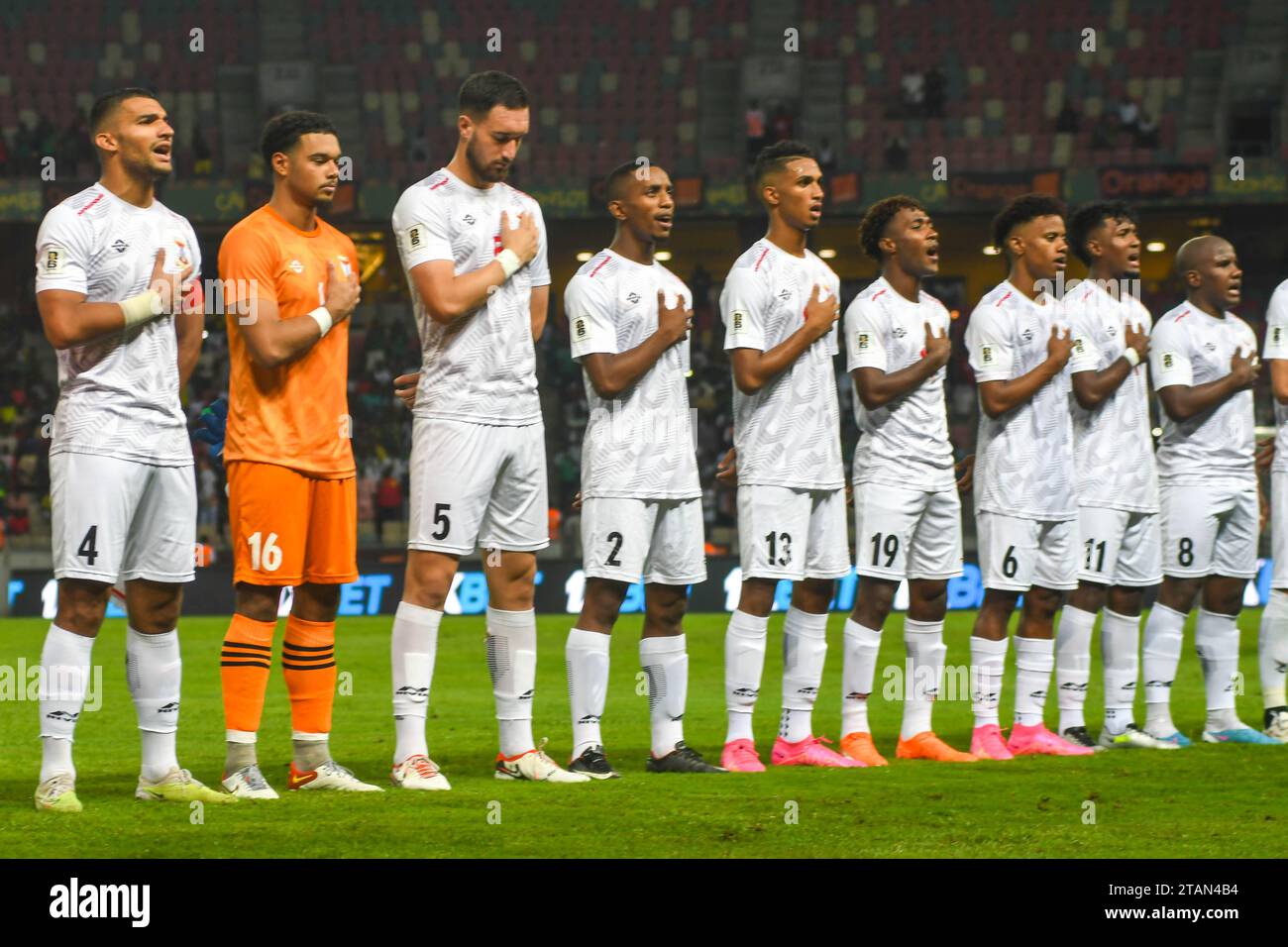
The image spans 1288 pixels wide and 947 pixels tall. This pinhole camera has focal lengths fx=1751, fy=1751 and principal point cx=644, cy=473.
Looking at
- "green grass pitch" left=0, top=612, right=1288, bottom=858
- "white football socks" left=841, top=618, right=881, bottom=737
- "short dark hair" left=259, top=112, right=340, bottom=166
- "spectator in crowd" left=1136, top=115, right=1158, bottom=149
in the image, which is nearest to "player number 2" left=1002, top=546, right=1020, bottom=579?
"white football socks" left=841, top=618, right=881, bottom=737

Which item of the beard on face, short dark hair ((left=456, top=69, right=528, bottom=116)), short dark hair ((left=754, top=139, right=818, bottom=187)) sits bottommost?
the beard on face

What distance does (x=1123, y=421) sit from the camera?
27.5 feet

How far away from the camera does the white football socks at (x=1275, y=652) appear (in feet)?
28.4

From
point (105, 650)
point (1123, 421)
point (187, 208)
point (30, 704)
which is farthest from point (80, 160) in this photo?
point (1123, 421)

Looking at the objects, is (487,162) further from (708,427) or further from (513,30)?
(513,30)

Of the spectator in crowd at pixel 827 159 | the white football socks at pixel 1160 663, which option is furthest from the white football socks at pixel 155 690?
the spectator in crowd at pixel 827 159

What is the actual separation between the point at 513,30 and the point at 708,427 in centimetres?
891

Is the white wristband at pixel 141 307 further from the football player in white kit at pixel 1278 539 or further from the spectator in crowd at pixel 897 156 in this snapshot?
the spectator in crowd at pixel 897 156

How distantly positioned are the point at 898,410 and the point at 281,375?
2.85m

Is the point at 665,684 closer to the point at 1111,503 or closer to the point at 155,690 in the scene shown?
the point at 155,690

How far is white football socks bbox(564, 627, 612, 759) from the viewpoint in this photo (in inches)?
268

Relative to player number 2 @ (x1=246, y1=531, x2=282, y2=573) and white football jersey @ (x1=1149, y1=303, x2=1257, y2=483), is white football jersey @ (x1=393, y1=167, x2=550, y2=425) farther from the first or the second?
white football jersey @ (x1=1149, y1=303, x2=1257, y2=483)

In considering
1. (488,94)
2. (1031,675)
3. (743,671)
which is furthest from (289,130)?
A: (1031,675)

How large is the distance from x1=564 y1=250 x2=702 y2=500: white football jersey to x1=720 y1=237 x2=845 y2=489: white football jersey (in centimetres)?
33
